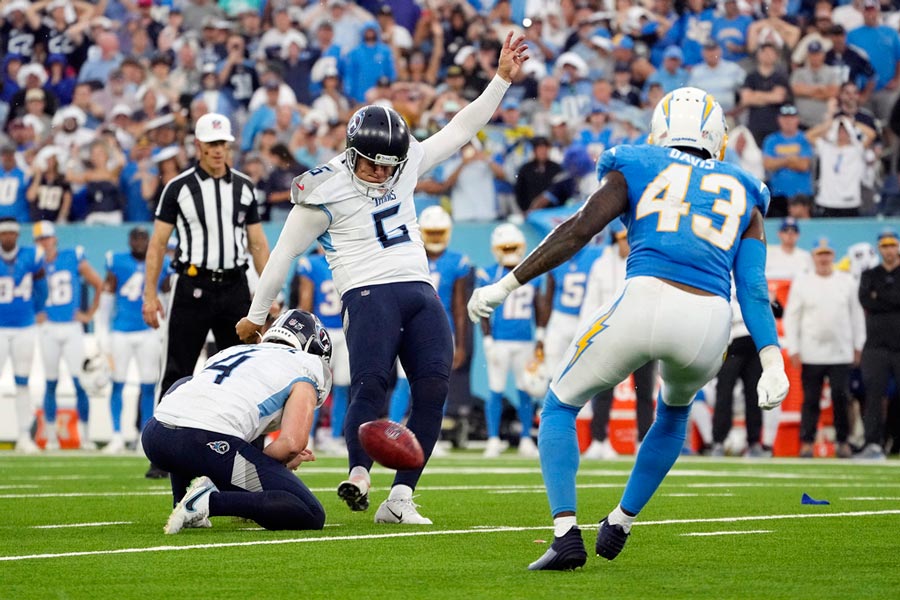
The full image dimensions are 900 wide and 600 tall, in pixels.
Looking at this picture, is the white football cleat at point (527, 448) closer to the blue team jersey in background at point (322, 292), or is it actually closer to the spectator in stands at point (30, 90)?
the blue team jersey in background at point (322, 292)

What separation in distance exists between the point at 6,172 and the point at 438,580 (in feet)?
44.9

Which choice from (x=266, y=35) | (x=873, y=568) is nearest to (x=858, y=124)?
(x=266, y=35)

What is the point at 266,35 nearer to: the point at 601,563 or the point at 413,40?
the point at 413,40

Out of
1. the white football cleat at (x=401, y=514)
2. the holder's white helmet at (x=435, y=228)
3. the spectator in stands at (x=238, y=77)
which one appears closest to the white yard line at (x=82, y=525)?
the white football cleat at (x=401, y=514)

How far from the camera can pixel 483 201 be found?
1590 centimetres

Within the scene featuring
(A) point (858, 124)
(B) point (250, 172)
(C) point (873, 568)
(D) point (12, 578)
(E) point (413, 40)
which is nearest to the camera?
(D) point (12, 578)

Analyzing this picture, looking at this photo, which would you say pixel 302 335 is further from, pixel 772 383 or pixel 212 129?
pixel 212 129

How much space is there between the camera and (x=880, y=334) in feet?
44.5

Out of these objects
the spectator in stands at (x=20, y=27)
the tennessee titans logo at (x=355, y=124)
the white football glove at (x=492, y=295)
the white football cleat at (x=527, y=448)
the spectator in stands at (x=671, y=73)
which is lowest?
the white football cleat at (x=527, y=448)

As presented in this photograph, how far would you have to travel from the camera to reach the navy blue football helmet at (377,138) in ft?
21.9

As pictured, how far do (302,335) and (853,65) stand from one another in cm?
1066

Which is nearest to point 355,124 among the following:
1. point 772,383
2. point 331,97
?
point 772,383

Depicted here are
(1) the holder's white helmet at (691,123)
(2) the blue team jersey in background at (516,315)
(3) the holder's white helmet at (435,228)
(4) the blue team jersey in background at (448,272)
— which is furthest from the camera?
(2) the blue team jersey in background at (516,315)

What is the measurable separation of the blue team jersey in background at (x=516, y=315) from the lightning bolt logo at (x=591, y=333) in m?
9.60
